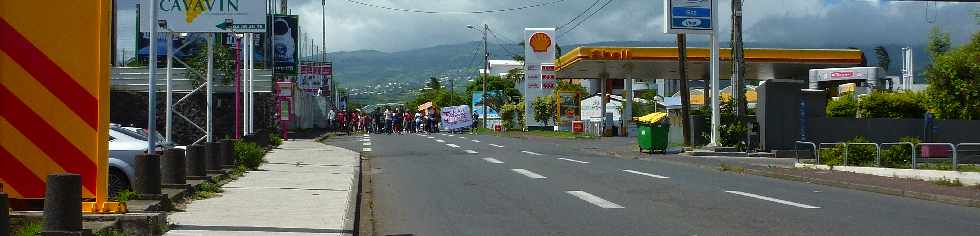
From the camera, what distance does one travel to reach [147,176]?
37.0 ft

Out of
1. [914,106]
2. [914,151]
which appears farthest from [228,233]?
[914,106]

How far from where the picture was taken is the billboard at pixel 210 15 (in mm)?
19781

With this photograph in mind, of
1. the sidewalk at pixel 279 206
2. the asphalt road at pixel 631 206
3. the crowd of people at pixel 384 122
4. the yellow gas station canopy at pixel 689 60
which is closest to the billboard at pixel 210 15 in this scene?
the sidewalk at pixel 279 206

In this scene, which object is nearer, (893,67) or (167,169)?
(167,169)

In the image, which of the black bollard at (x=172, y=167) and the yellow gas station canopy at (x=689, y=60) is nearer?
the black bollard at (x=172, y=167)

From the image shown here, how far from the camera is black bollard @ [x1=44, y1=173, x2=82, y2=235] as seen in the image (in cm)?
718

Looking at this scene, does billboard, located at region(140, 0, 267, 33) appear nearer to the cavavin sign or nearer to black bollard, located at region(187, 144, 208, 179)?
black bollard, located at region(187, 144, 208, 179)

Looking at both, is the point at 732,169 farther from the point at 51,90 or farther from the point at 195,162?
the point at 51,90

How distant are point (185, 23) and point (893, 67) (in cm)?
14627

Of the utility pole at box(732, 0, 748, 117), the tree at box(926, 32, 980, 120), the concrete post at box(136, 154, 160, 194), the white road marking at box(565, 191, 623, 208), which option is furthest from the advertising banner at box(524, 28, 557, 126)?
the concrete post at box(136, 154, 160, 194)

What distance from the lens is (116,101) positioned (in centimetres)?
3906

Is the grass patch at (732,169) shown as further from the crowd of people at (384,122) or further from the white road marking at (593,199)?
the crowd of people at (384,122)

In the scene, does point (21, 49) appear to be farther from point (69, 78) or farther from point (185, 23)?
point (185, 23)

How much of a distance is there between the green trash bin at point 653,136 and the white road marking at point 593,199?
1719cm
